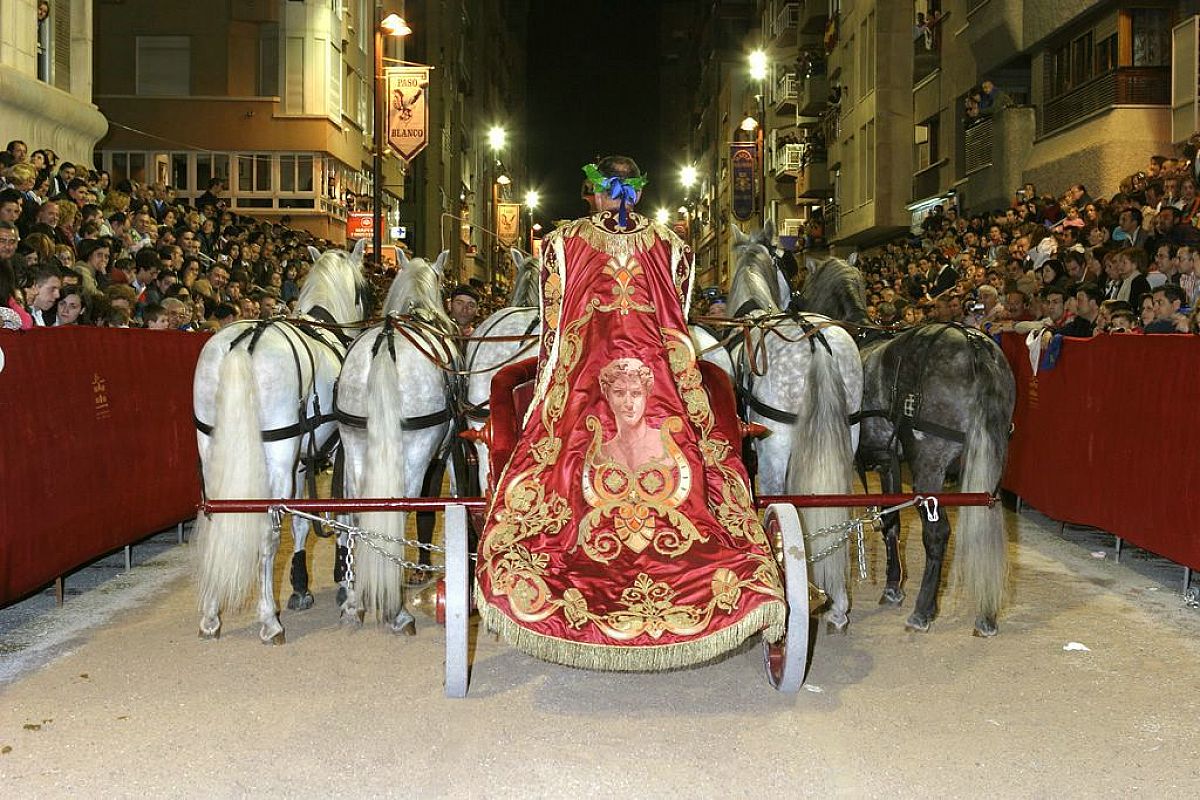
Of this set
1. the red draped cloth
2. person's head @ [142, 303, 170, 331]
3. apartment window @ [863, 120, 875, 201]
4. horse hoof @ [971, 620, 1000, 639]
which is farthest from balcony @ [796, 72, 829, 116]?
the red draped cloth

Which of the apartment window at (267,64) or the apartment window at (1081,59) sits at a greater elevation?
the apartment window at (267,64)

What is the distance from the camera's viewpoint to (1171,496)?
30.5 feet

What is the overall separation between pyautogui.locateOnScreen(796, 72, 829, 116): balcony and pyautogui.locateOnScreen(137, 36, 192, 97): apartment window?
23418 mm

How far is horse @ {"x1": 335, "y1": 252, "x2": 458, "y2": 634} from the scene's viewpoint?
7.52 m

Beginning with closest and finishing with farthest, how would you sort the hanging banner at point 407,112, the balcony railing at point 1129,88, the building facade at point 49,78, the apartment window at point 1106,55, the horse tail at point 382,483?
the horse tail at point 382,483, the building facade at point 49,78, the balcony railing at point 1129,88, the apartment window at point 1106,55, the hanging banner at point 407,112

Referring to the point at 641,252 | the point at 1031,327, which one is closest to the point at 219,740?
the point at 641,252

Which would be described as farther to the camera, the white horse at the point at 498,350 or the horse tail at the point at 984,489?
the white horse at the point at 498,350

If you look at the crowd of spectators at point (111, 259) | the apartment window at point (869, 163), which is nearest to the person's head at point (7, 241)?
the crowd of spectators at point (111, 259)

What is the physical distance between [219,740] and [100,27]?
1386 inches

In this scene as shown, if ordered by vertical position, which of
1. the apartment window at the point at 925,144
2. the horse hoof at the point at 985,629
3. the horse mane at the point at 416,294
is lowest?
the horse hoof at the point at 985,629

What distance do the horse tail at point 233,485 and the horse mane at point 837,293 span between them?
4.34 metres

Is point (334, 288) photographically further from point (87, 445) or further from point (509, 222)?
point (509, 222)

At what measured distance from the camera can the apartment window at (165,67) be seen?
36812 millimetres

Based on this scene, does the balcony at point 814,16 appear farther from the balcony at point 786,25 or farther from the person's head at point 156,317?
the person's head at point 156,317
